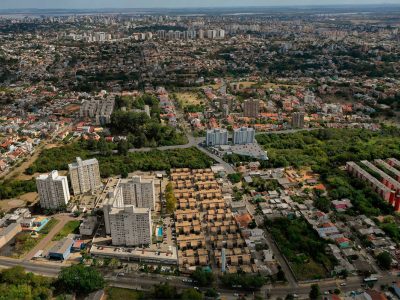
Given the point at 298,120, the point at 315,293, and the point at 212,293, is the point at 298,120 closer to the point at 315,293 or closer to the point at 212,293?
the point at 315,293

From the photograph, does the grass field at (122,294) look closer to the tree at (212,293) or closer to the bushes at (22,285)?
the bushes at (22,285)

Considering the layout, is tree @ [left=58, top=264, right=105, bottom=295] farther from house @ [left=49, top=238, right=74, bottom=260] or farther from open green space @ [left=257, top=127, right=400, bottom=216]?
open green space @ [left=257, top=127, right=400, bottom=216]

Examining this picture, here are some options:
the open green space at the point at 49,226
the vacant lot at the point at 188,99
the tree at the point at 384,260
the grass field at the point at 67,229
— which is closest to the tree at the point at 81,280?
the grass field at the point at 67,229

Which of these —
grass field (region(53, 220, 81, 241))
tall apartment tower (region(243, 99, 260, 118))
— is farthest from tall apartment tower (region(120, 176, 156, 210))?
tall apartment tower (region(243, 99, 260, 118))

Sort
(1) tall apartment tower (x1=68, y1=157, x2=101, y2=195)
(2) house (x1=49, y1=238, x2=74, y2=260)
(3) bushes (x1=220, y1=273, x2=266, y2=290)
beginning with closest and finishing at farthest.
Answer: (3) bushes (x1=220, y1=273, x2=266, y2=290) → (2) house (x1=49, y1=238, x2=74, y2=260) → (1) tall apartment tower (x1=68, y1=157, x2=101, y2=195)

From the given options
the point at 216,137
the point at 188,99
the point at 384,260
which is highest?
the point at 216,137

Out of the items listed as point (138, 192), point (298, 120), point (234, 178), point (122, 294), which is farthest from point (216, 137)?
point (122, 294)
